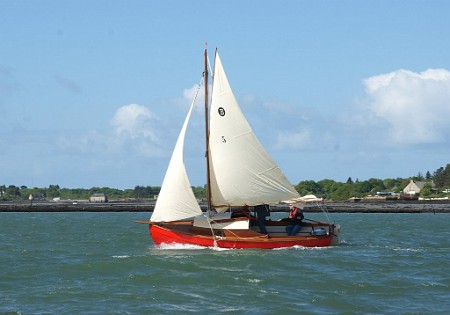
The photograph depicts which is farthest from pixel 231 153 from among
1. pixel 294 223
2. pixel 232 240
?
pixel 294 223

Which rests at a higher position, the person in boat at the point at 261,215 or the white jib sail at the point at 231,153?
the white jib sail at the point at 231,153

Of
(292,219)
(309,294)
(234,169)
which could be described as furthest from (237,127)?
(309,294)

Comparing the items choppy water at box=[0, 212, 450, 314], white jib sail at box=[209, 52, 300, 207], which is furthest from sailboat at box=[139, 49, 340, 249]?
choppy water at box=[0, 212, 450, 314]

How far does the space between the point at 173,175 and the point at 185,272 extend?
11.7 metres

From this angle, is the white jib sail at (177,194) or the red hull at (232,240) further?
the white jib sail at (177,194)

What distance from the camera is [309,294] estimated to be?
30812 mm

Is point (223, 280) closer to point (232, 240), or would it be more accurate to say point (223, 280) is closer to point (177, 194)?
point (232, 240)

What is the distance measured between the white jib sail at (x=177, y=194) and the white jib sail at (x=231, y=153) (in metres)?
1.74

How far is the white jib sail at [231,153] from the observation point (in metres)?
47.8

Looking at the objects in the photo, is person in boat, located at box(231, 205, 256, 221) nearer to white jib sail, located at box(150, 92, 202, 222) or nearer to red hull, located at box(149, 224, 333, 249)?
red hull, located at box(149, 224, 333, 249)

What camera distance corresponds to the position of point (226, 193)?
48125 millimetres

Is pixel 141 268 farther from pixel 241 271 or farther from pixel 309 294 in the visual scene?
pixel 309 294

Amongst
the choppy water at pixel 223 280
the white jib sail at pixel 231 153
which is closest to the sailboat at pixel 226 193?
the white jib sail at pixel 231 153

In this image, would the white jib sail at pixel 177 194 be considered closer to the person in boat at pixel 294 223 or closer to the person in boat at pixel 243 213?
the person in boat at pixel 243 213
